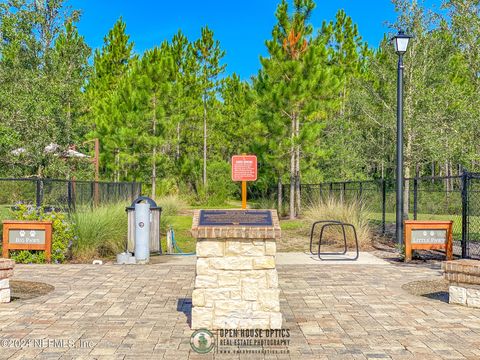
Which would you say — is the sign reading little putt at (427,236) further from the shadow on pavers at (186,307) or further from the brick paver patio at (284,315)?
the shadow on pavers at (186,307)

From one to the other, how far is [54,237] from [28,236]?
1.79 ft

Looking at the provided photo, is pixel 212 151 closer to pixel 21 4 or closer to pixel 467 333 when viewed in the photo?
pixel 21 4

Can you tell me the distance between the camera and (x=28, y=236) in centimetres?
1134

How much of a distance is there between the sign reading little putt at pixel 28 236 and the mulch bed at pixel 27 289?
8.07 feet

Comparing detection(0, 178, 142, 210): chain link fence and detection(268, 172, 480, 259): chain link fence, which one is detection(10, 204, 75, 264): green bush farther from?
detection(268, 172, 480, 259): chain link fence

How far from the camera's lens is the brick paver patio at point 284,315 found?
211 inches

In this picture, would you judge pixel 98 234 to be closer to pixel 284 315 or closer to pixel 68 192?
pixel 68 192

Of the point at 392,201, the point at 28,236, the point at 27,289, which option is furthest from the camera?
the point at 392,201

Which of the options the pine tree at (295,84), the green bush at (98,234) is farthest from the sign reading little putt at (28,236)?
the pine tree at (295,84)

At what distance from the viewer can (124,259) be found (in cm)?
1130

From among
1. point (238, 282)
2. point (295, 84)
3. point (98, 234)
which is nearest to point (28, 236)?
point (98, 234)

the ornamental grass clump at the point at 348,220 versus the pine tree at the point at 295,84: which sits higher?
the pine tree at the point at 295,84

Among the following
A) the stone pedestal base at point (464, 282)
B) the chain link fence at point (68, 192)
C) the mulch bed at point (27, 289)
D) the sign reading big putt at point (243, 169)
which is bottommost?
the mulch bed at point (27, 289)

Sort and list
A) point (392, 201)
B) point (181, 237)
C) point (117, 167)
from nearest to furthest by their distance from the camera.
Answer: point (181, 237) < point (392, 201) < point (117, 167)
